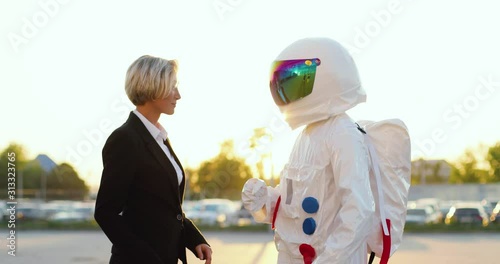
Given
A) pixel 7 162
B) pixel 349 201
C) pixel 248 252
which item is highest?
pixel 349 201

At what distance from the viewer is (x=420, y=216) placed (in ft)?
92.6

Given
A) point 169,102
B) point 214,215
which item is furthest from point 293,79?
point 214,215

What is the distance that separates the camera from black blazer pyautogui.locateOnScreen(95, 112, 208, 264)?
3527mm

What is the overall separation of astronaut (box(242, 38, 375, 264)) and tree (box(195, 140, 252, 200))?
51.9m

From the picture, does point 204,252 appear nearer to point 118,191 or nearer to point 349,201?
point 118,191

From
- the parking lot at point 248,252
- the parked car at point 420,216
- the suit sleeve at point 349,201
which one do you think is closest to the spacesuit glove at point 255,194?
the suit sleeve at point 349,201

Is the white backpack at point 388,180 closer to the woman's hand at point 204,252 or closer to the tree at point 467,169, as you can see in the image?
the woman's hand at point 204,252

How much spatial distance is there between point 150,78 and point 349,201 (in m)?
1.10

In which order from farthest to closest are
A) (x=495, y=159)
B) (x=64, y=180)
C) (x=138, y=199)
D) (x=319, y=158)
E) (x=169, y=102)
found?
(x=64, y=180), (x=495, y=159), (x=319, y=158), (x=169, y=102), (x=138, y=199)

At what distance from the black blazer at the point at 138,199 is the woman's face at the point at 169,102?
0.41ft

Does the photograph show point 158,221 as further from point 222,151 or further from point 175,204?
point 222,151

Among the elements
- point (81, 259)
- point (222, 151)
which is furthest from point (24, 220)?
point (222, 151)

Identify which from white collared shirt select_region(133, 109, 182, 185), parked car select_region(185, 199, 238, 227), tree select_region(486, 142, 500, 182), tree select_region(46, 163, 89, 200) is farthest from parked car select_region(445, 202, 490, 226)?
tree select_region(46, 163, 89, 200)

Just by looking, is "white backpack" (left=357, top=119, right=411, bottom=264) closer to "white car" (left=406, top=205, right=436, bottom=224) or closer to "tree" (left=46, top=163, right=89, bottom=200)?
"white car" (left=406, top=205, right=436, bottom=224)
